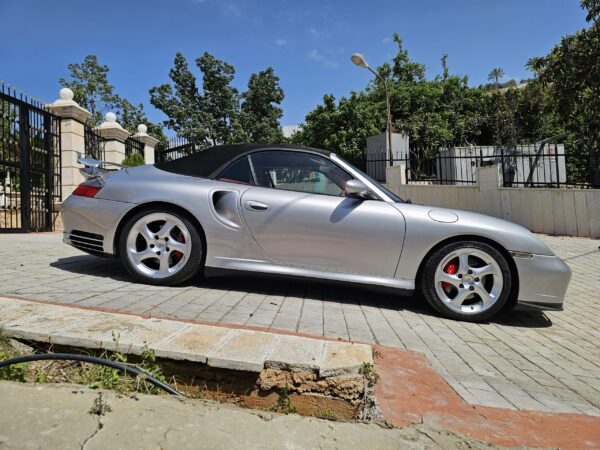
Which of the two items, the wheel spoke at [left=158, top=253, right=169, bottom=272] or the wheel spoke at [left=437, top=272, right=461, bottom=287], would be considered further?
the wheel spoke at [left=158, top=253, right=169, bottom=272]

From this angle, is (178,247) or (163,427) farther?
(178,247)

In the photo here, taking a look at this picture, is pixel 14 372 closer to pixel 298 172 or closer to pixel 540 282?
pixel 298 172

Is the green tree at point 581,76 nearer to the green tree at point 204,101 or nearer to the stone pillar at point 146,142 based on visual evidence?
the stone pillar at point 146,142

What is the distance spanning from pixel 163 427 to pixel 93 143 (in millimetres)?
11396

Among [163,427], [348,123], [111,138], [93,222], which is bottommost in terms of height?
[163,427]

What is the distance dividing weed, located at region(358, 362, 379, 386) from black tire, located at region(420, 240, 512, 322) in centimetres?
175

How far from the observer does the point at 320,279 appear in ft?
11.2

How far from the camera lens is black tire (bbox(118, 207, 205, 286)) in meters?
3.48

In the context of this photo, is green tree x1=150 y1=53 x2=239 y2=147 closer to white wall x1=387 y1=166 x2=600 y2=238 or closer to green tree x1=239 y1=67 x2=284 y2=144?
green tree x1=239 y1=67 x2=284 y2=144

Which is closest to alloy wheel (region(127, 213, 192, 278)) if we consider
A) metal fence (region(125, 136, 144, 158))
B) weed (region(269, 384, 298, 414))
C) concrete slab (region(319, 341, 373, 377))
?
concrete slab (region(319, 341, 373, 377))

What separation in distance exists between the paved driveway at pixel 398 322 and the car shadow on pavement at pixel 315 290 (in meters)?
0.01

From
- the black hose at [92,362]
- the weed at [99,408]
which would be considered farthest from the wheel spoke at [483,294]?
the weed at [99,408]

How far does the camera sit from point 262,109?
3200 centimetres

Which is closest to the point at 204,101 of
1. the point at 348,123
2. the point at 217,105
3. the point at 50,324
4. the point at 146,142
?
the point at 217,105
